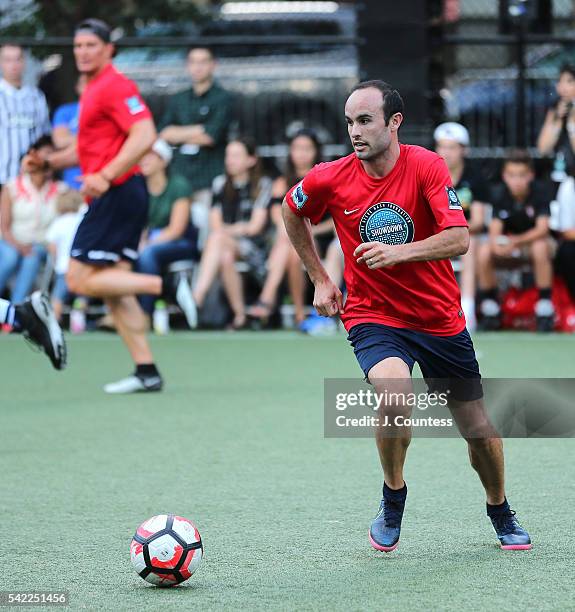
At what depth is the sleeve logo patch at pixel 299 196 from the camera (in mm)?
4891

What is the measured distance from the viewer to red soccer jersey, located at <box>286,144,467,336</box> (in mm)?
4684

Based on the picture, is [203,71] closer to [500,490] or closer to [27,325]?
[27,325]

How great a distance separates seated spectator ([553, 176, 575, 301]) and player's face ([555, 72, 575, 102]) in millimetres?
740

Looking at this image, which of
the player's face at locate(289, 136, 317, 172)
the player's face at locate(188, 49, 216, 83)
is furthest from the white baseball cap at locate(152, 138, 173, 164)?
the player's face at locate(289, 136, 317, 172)

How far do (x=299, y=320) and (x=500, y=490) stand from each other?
312 inches

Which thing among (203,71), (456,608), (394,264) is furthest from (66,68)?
(456,608)

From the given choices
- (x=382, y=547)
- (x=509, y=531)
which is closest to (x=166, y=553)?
(x=382, y=547)

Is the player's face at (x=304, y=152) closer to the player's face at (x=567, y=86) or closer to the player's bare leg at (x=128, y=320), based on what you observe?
the player's face at (x=567, y=86)

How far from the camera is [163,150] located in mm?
12539

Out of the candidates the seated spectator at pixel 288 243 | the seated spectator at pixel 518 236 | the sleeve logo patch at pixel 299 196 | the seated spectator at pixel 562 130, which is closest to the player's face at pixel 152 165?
the seated spectator at pixel 288 243

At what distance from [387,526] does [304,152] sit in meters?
7.82

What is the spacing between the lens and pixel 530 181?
1220 centimetres

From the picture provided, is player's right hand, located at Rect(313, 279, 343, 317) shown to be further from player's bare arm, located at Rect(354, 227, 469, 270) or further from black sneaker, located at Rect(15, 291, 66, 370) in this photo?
black sneaker, located at Rect(15, 291, 66, 370)

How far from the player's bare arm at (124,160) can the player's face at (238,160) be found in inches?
164
